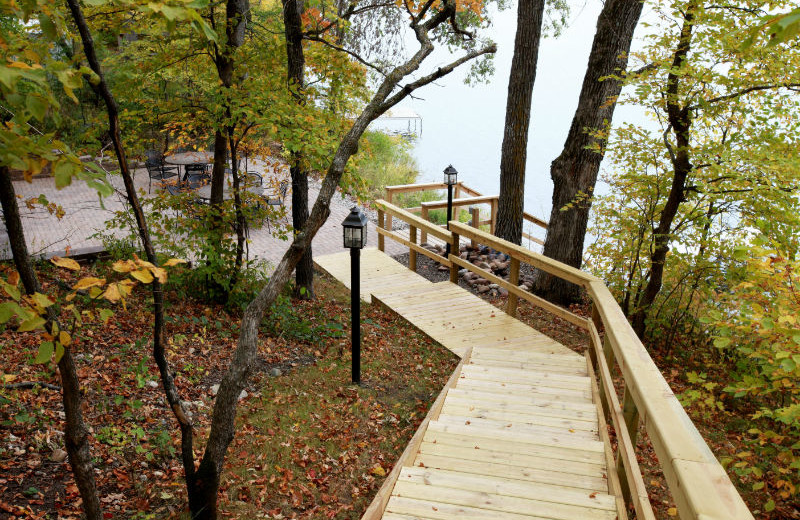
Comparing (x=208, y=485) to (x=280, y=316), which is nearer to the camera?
(x=208, y=485)

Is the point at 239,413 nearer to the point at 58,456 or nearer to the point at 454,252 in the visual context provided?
the point at 58,456

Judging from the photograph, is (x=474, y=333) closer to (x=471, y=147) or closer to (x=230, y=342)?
(x=230, y=342)

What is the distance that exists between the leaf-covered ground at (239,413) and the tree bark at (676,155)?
8.46 ft

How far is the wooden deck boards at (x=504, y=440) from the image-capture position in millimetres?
2938

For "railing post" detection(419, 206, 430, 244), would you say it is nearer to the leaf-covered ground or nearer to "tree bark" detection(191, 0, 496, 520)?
the leaf-covered ground

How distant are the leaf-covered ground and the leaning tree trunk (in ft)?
1.01

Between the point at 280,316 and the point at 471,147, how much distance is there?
19.9 meters

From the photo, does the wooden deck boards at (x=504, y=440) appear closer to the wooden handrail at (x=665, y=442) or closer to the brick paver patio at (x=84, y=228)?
the wooden handrail at (x=665, y=442)

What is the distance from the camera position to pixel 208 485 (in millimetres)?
3492

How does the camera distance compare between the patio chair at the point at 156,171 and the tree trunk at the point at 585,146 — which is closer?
the tree trunk at the point at 585,146

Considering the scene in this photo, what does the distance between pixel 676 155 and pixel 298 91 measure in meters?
4.21

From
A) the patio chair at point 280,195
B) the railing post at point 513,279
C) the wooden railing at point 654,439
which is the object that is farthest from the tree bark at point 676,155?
the patio chair at point 280,195

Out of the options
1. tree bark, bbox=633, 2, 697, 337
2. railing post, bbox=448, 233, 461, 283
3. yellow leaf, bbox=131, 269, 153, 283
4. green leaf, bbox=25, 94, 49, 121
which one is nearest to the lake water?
railing post, bbox=448, 233, 461, 283

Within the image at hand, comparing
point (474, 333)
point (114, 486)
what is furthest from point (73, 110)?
point (114, 486)
